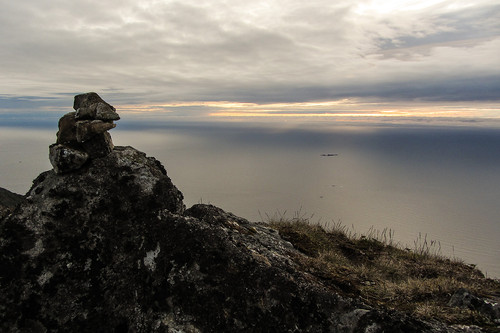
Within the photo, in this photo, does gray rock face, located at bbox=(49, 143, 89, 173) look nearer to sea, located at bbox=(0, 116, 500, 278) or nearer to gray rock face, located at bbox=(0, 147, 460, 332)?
gray rock face, located at bbox=(0, 147, 460, 332)

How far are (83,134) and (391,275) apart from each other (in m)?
8.76

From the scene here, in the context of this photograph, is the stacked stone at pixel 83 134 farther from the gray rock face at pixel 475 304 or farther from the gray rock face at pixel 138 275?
the gray rock face at pixel 475 304

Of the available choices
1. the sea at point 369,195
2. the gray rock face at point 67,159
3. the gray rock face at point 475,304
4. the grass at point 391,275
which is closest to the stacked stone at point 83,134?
the gray rock face at point 67,159

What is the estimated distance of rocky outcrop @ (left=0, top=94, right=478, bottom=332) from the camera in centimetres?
447

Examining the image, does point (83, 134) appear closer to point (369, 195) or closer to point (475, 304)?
point (475, 304)

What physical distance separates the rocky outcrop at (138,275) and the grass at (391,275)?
2.52 feet

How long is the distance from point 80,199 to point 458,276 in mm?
10096

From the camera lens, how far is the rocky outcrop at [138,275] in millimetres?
4469

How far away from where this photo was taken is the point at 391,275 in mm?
9062

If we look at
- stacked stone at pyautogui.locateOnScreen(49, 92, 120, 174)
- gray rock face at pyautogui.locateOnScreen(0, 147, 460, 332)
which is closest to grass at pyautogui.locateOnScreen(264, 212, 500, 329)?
gray rock face at pyautogui.locateOnScreen(0, 147, 460, 332)

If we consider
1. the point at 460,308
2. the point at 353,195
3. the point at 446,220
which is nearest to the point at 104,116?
the point at 460,308

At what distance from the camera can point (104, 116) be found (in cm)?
680

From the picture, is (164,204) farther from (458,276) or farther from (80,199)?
(458,276)

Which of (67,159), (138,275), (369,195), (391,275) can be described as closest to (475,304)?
(391,275)
